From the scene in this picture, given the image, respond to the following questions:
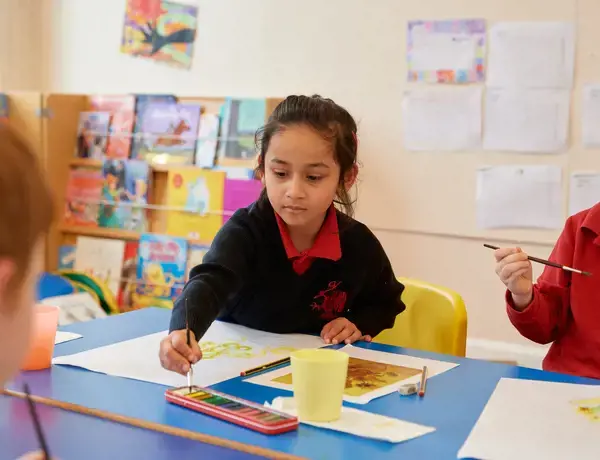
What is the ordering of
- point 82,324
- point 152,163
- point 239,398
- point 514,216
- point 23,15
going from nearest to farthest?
point 239,398 → point 82,324 → point 514,216 → point 152,163 → point 23,15

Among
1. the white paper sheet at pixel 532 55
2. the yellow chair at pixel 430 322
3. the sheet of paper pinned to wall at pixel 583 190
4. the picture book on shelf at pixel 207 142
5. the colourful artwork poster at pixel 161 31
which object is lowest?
the yellow chair at pixel 430 322

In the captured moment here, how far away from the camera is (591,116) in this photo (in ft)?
7.98

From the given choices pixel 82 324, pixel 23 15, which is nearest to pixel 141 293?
pixel 23 15

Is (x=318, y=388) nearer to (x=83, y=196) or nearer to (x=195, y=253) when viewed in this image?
(x=195, y=253)

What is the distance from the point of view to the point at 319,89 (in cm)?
284

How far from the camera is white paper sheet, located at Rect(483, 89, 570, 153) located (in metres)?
2.47

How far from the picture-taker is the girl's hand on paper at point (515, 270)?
1.28 meters

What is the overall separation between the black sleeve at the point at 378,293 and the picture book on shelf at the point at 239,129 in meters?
1.35

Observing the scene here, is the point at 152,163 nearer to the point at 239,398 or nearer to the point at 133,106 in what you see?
the point at 133,106

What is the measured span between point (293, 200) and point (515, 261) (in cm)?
39

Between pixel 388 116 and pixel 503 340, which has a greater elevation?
pixel 388 116

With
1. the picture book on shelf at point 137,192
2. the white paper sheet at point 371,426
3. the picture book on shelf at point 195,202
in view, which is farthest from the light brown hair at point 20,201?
the picture book on shelf at point 137,192

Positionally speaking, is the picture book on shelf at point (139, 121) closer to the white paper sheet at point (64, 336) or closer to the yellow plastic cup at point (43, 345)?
the white paper sheet at point (64, 336)

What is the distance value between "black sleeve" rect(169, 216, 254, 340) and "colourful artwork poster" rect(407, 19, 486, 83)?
1.39 metres
